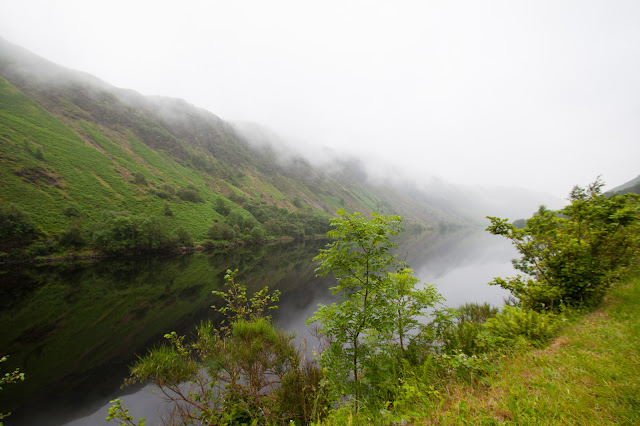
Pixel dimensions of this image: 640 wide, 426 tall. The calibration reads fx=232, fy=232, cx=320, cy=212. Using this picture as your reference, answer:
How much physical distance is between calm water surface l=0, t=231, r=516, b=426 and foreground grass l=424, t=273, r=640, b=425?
37.4ft

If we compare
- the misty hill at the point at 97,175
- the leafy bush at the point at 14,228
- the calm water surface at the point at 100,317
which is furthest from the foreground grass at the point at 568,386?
the leafy bush at the point at 14,228

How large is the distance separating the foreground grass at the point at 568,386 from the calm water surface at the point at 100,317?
11397mm

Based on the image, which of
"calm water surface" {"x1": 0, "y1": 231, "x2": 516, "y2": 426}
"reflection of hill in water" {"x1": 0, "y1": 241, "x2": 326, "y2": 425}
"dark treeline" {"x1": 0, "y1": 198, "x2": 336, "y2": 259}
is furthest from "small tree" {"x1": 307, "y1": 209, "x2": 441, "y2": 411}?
"dark treeline" {"x1": 0, "y1": 198, "x2": 336, "y2": 259}

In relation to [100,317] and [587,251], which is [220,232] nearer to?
[100,317]

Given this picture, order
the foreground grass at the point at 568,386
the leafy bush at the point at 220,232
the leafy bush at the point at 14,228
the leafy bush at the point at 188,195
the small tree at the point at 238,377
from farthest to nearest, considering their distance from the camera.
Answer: the leafy bush at the point at 188,195
the leafy bush at the point at 220,232
the leafy bush at the point at 14,228
the small tree at the point at 238,377
the foreground grass at the point at 568,386

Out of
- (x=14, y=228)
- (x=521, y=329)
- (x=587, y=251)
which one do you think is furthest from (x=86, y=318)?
(x=14, y=228)

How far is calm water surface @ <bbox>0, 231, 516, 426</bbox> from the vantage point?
10438 millimetres

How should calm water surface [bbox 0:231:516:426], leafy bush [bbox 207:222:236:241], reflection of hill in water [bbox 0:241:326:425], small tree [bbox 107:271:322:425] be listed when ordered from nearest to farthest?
small tree [bbox 107:271:322:425] → calm water surface [bbox 0:231:516:426] → reflection of hill in water [bbox 0:241:326:425] → leafy bush [bbox 207:222:236:241]

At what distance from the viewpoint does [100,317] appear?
19.0 metres

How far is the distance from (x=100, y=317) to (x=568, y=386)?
27.4 metres

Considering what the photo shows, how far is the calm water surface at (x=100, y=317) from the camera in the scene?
10.4 metres

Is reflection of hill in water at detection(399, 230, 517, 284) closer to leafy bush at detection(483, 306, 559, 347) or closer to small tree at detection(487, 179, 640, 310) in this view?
small tree at detection(487, 179, 640, 310)

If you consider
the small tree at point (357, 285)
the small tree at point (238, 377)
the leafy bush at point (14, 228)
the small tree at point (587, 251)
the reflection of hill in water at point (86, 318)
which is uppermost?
the small tree at point (587, 251)

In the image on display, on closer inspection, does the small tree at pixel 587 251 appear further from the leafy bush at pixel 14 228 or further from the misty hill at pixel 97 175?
the leafy bush at pixel 14 228
